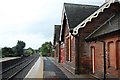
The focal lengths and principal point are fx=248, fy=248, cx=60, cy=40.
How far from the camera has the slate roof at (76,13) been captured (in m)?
21.1

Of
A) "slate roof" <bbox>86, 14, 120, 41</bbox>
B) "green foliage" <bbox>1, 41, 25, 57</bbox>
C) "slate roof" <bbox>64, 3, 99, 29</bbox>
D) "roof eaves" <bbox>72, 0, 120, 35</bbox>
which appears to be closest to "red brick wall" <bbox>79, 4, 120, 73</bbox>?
"roof eaves" <bbox>72, 0, 120, 35</bbox>

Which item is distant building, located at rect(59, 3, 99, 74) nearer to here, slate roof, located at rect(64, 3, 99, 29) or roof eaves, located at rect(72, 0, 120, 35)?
slate roof, located at rect(64, 3, 99, 29)

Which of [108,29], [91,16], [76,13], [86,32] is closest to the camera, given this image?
[108,29]

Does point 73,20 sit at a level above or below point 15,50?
above

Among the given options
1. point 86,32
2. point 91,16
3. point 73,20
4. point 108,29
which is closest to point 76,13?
point 73,20

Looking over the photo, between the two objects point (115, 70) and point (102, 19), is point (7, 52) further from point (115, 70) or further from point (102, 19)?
point (115, 70)

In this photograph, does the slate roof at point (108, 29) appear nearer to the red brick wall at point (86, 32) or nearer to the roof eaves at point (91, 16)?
the red brick wall at point (86, 32)

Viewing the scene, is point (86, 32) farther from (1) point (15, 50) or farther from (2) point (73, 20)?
(1) point (15, 50)

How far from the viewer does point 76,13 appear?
22.6 meters

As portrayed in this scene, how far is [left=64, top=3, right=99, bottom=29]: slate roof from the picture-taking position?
2110 cm

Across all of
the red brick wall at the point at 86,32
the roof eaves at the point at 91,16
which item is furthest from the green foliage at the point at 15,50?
the roof eaves at the point at 91,16

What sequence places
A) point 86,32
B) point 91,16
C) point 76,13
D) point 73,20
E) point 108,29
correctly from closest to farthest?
point 108,29 < point 91,16 < point 86,32 < point 73,20 < point 76,13

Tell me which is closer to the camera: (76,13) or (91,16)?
(91,16)

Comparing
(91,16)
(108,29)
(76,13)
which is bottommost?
(108,29)
